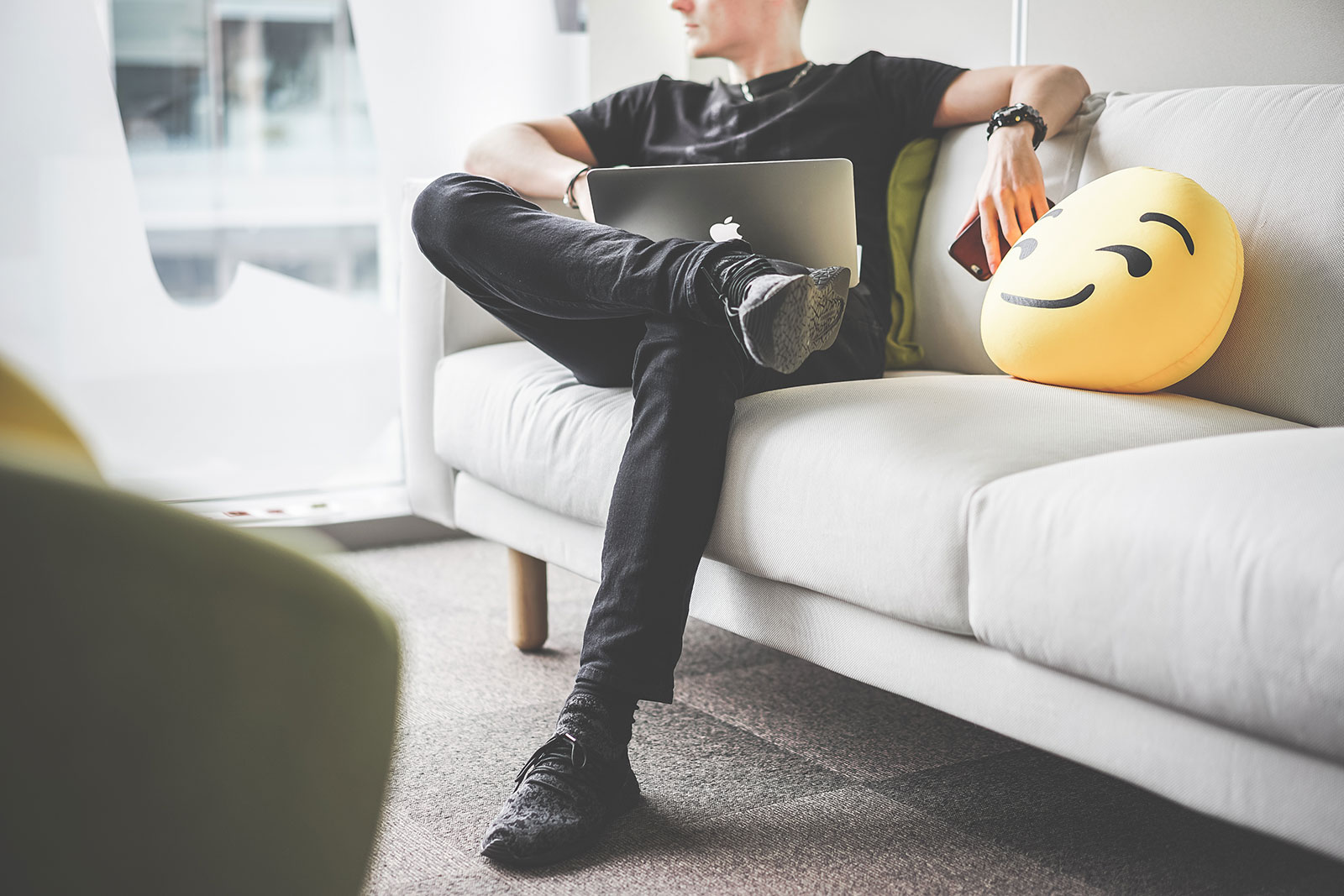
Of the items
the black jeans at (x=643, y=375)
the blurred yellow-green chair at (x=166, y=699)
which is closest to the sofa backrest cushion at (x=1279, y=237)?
the black jeans at (x=643, y=375)

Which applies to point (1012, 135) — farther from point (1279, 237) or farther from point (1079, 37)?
point (1079, 37)

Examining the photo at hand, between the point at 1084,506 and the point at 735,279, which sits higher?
the point at 735,279

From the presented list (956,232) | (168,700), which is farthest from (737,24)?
(168,700)

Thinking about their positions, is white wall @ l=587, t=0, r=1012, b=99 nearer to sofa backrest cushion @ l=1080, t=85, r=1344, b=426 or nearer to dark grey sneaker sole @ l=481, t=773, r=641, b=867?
sofa backrest cushion @ l=1080, t=85, r=1344, b=426

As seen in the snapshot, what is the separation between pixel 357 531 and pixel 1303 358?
1910mm

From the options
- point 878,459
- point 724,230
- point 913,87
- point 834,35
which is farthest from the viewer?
point 834,35

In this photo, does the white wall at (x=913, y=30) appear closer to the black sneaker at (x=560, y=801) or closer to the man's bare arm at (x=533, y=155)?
the man's bare arm at (x=533, y=155)

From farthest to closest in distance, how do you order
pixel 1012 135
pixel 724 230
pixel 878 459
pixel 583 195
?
pixel 583 195 → pixel 1012 135 → pixel 724 230 → pixel 878 459

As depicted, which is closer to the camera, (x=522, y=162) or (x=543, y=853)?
(x=543, y=853)

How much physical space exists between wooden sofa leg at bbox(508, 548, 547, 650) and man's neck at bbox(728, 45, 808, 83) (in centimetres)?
92

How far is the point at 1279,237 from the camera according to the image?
1346mm

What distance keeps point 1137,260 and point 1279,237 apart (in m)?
0.21

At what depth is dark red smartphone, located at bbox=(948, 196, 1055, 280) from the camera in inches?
62.9

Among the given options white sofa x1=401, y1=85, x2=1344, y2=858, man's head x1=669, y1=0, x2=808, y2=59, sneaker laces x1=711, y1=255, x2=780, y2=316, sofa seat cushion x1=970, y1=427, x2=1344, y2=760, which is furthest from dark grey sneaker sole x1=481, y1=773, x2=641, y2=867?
man's head x1=669, y1=0, x2=808, y2=59
